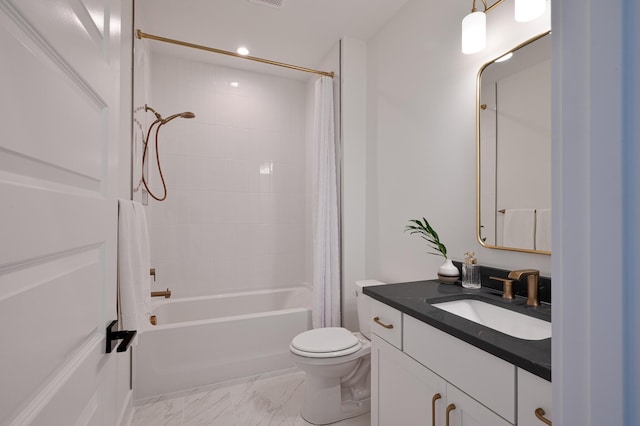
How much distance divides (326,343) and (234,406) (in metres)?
0.72

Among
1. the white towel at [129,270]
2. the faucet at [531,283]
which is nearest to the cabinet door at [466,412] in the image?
the faucet at [531,283]

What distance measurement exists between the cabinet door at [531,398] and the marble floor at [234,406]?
1258 mm

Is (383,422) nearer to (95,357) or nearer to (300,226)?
(95,357)

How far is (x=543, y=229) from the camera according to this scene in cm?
132

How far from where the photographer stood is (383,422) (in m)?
1.42

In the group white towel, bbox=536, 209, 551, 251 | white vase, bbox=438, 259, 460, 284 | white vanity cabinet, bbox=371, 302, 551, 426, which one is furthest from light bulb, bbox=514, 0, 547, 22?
white vanity cabinet, bbox=371, 302, 551, 426

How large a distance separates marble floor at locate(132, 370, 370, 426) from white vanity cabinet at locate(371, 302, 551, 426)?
66 centimetres

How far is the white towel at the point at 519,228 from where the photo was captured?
1.37 m

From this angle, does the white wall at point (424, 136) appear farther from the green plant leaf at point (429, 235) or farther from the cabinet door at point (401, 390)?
the cabinet door at point (401, 390)

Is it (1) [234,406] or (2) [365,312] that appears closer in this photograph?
(1) [234,406]

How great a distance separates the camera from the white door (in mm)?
439

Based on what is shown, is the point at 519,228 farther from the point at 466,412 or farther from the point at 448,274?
the point at 466,412

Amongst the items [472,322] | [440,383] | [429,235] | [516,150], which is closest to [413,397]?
[440,383]

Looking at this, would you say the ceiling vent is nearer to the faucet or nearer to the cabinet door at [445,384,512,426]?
the faucet
